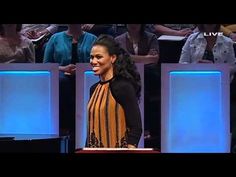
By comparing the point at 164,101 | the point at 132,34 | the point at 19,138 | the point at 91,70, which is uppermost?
the point at 132,34

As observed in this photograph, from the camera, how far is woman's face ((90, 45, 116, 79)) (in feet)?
14.0

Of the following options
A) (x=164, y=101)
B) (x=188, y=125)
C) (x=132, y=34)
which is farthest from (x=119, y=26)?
(x=188, y=125)

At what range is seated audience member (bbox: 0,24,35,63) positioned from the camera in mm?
4316

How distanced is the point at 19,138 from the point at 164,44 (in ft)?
4.72

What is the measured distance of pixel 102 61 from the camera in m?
4.29

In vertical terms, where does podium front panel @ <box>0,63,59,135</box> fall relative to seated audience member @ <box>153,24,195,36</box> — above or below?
below

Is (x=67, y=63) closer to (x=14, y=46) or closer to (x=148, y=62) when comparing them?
(x=14, y=46)

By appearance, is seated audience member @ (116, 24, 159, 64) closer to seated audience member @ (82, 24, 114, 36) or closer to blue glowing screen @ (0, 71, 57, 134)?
seated audience member @ (82, 24, 114, 36)

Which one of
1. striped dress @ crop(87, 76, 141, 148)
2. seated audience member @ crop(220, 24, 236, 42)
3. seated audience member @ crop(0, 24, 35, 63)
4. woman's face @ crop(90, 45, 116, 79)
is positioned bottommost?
striped dress @ crop(87, 76, 141, 148)

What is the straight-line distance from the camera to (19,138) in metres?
4.27

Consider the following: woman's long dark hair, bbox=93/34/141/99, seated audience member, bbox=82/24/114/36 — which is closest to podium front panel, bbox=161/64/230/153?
woman's long dark hair, bbox=93/34/141/99

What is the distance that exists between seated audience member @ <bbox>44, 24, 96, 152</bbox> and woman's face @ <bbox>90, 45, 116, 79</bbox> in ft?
0.17

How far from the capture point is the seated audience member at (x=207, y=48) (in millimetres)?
4254
